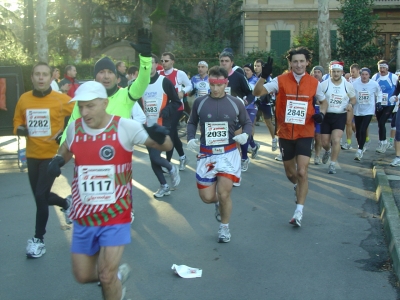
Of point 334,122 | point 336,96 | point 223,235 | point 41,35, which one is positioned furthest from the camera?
point 41,35

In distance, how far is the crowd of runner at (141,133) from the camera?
4359 millimetres

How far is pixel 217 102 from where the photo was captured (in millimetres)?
7027

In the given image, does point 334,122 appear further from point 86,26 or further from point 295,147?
point 86,26

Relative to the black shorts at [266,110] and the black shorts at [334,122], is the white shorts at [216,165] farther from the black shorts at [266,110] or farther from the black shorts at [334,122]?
the black shorts at [266,110]

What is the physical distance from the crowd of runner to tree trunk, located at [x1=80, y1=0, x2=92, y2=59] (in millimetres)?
32059

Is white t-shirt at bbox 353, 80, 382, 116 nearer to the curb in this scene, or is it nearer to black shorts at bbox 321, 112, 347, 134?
black shorts at bbox 321, 112, 347, 134

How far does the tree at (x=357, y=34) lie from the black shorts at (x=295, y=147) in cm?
2486

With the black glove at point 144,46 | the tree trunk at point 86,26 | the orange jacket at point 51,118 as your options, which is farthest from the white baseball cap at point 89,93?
the tree trunk at point 86,26

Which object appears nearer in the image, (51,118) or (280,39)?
(51,118)

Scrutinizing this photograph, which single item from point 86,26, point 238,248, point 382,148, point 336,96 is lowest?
point 238,248

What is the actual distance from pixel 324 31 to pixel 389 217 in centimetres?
1941

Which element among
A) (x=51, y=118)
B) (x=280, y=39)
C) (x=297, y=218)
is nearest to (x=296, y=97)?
Answer: (x=297, y=218)

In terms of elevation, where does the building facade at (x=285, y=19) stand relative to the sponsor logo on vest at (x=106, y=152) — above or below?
above

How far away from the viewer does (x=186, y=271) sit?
5.83m
